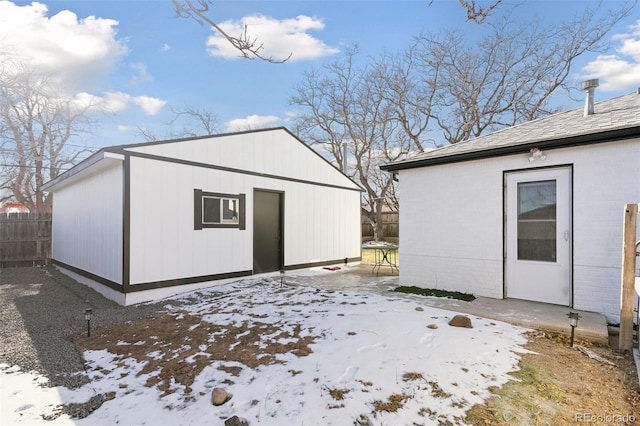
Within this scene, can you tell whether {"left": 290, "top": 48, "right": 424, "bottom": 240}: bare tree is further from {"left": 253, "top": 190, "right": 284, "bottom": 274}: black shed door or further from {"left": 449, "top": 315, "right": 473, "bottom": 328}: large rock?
{"left": 449, "top": 315, "right": 473, "bottom": 328}: large rock

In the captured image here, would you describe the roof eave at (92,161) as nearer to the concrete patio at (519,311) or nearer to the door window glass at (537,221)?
the concrete patio at (519,311)

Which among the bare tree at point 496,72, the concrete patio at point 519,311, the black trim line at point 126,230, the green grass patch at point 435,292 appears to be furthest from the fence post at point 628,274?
the bare tree at point 496,72

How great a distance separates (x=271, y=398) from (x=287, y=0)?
534 centimetres

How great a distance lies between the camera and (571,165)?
4539 mm

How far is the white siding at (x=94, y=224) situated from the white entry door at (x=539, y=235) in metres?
6.61

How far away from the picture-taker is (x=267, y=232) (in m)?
7.98

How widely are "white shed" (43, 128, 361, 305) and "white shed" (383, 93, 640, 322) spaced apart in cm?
319

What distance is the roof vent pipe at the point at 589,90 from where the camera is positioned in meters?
5.18

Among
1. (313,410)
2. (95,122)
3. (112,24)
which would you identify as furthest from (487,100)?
(95,122)

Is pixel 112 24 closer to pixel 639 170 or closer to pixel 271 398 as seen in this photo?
pixel 271 398

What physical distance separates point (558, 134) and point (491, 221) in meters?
1.56

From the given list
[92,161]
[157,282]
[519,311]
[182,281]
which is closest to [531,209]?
[519,311]

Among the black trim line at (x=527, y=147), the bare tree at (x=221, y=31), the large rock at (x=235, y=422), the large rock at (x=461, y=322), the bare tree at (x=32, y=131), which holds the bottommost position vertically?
the large rock at (x=235, y=422)

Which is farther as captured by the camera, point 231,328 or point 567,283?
point 567,283
